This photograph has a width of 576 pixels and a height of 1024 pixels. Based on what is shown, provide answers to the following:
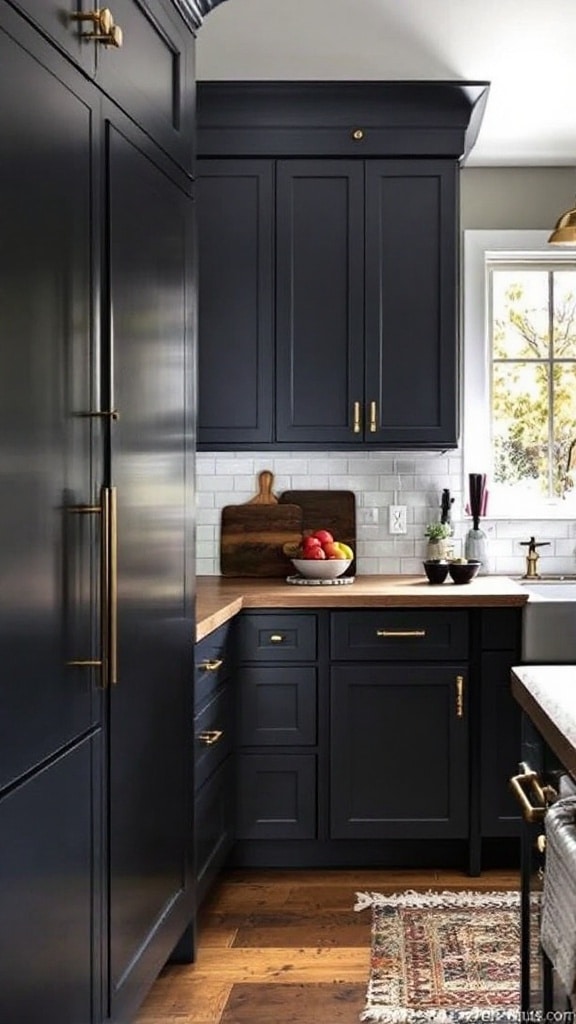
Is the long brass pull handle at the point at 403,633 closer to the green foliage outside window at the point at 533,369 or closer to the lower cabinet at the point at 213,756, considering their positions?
the lower cabinet at the point at 213,756

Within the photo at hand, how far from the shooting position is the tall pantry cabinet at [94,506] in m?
1.63

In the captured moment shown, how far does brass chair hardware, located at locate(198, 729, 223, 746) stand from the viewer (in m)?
3.19

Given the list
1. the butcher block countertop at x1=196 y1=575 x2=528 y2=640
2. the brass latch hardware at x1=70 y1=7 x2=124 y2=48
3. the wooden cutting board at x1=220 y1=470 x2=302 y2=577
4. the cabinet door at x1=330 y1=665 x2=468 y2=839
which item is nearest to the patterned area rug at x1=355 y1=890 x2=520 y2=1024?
the cabinet door at x1=330 y1=665 x2=468 y2=839

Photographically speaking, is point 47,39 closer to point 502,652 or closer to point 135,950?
point 135,950

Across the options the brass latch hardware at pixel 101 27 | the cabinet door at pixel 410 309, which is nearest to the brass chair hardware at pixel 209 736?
the cabinet door at pixel 410 309

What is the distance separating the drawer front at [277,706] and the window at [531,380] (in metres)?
1.24

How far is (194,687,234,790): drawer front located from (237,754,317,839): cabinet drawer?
13 centimetres

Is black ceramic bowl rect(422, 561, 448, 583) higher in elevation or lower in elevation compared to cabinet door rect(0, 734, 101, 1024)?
higher

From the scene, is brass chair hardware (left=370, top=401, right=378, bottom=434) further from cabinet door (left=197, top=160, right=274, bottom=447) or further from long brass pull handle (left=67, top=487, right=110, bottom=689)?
long brass pull handle (left=67, top=487, right=110, bottom=689)

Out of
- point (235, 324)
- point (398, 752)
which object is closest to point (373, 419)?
point (235, 324)

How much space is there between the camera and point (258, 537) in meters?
4.38

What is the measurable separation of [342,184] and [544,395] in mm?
1200

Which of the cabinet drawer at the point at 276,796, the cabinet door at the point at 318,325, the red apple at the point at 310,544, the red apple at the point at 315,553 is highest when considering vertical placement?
the cabinet door at the point at 318,325

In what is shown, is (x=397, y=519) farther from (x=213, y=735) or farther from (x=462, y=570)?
(x=213, y=735)
